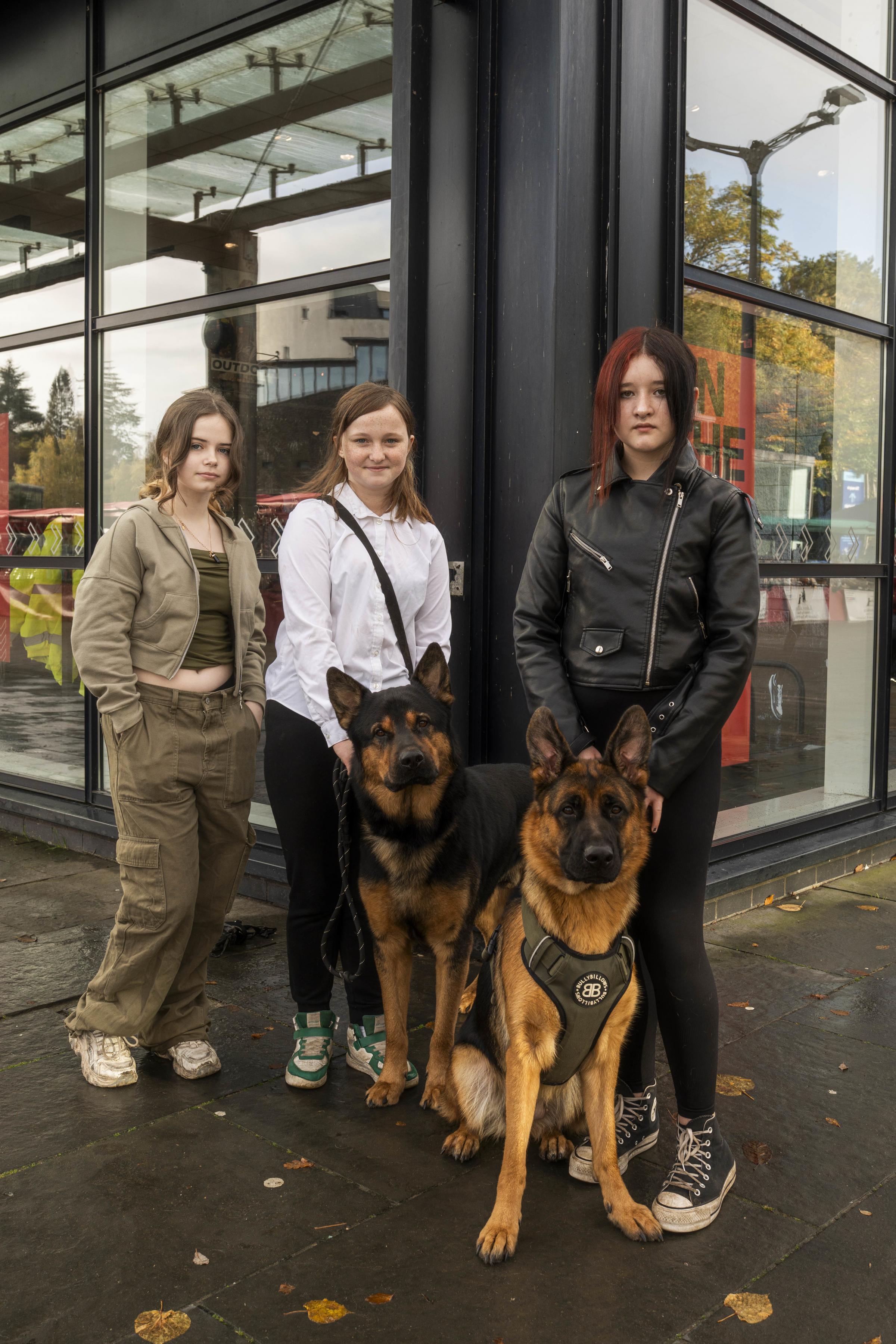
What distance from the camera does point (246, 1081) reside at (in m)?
3.82

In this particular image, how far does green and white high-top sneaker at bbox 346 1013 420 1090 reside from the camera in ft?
12.6

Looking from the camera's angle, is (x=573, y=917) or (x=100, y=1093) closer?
(x=573, y=917)

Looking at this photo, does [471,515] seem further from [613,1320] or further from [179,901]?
[613,1320]

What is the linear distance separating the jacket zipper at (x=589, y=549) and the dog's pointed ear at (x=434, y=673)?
2.14 ft

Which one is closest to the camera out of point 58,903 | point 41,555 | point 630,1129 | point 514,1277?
point 514,1277

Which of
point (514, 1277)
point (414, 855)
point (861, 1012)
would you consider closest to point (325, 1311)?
point (514, 1277)

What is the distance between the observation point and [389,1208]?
301 cm

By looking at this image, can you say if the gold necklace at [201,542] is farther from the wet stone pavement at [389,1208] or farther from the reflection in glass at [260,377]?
the reflection in glass at [260,377]

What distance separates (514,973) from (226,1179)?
1.05 meters

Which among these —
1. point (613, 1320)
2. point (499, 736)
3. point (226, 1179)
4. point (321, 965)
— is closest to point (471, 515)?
point (499, 736)

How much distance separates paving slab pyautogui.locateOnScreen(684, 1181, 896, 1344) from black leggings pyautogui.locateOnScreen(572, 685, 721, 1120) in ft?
1.46

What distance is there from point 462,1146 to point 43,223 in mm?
6899

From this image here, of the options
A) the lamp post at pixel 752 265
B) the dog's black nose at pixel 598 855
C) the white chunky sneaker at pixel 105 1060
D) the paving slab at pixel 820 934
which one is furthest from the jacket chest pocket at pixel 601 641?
the lamp post at pixel 752 265

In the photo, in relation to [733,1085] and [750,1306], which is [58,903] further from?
[750,1306]
